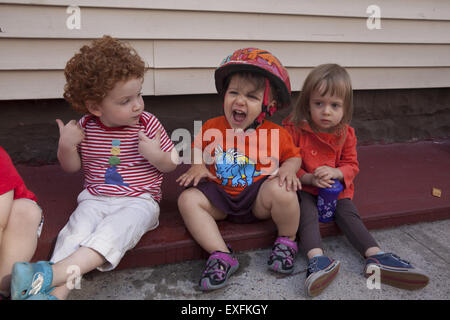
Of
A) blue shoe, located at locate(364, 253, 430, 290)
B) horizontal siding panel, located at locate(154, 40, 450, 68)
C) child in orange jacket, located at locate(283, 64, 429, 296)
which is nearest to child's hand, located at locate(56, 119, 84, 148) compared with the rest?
horizontal siding panel, located at locate(154, 40, 450, 68)

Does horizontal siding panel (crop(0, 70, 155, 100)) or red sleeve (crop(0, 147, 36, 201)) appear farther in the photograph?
horizontal siding panel (crop(0, 70, 155, 100))

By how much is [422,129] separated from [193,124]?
2355 mm

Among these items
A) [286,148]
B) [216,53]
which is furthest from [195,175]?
[216,53]

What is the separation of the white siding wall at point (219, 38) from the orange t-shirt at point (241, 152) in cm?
98

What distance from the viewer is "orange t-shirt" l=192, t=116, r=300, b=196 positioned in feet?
6.85

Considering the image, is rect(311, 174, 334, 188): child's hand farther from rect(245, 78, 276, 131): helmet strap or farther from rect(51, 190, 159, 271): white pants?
rect(51, 190, 159, 271): white pants

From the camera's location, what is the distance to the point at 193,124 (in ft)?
10.6

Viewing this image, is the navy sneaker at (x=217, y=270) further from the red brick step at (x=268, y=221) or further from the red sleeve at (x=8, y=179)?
the red sleeve at (x=8, y=179)

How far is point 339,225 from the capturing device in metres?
2.22

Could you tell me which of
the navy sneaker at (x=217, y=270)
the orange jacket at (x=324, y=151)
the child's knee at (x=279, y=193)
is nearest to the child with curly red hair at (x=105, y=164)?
the navy sneaker at (x=217, y=270)

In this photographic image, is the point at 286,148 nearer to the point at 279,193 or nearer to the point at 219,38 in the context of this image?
the point at 279,193

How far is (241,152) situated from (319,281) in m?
0.77
